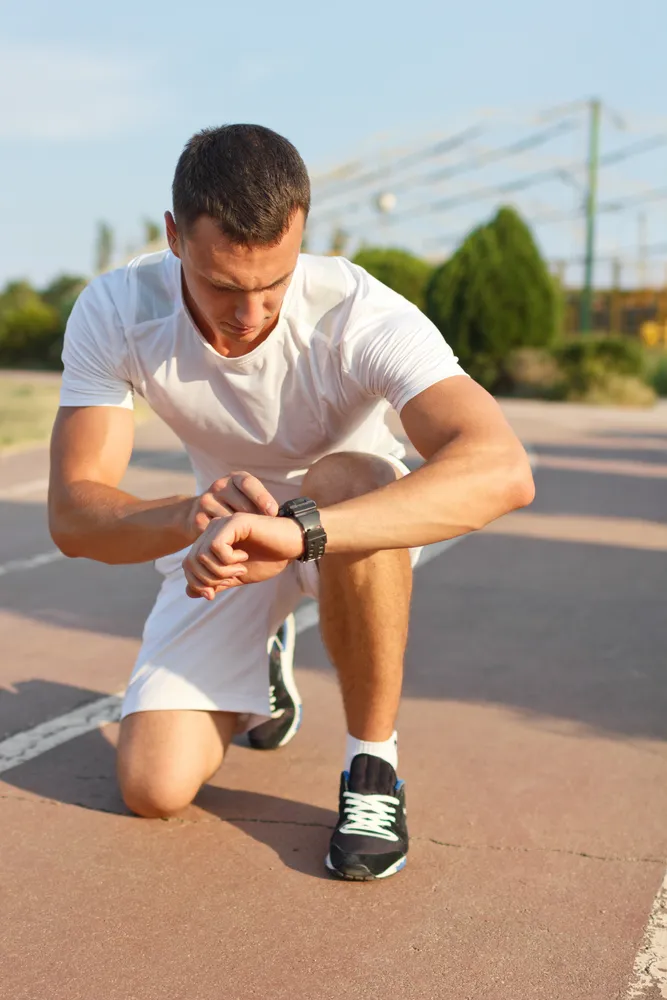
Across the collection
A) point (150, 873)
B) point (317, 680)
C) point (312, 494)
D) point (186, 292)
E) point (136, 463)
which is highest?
point (186, 292)

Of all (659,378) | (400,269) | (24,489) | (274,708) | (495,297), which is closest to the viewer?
(274,708)

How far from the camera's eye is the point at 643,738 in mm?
4488

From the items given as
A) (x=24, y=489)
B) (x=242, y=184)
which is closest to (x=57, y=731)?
(x=242, y=184)

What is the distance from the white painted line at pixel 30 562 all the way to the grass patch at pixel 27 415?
3.50 meters

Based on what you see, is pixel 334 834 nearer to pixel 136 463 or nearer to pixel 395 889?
pixel 395 889

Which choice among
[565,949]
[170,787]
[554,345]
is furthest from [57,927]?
[554,345]

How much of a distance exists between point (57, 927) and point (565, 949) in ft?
3.93

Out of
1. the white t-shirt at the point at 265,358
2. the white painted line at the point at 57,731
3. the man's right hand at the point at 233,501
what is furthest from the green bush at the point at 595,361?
the man's right hand at the point at 233,501

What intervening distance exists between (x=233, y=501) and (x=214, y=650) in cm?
94

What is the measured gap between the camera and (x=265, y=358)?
Answer: 3.54 m

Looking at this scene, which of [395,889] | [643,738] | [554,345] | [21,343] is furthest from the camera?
[21,343]

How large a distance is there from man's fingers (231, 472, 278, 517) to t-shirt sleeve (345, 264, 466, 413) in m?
0.53

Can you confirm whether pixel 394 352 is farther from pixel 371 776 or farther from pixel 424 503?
pixel 371 776

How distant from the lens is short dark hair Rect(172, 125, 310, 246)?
120 inches
